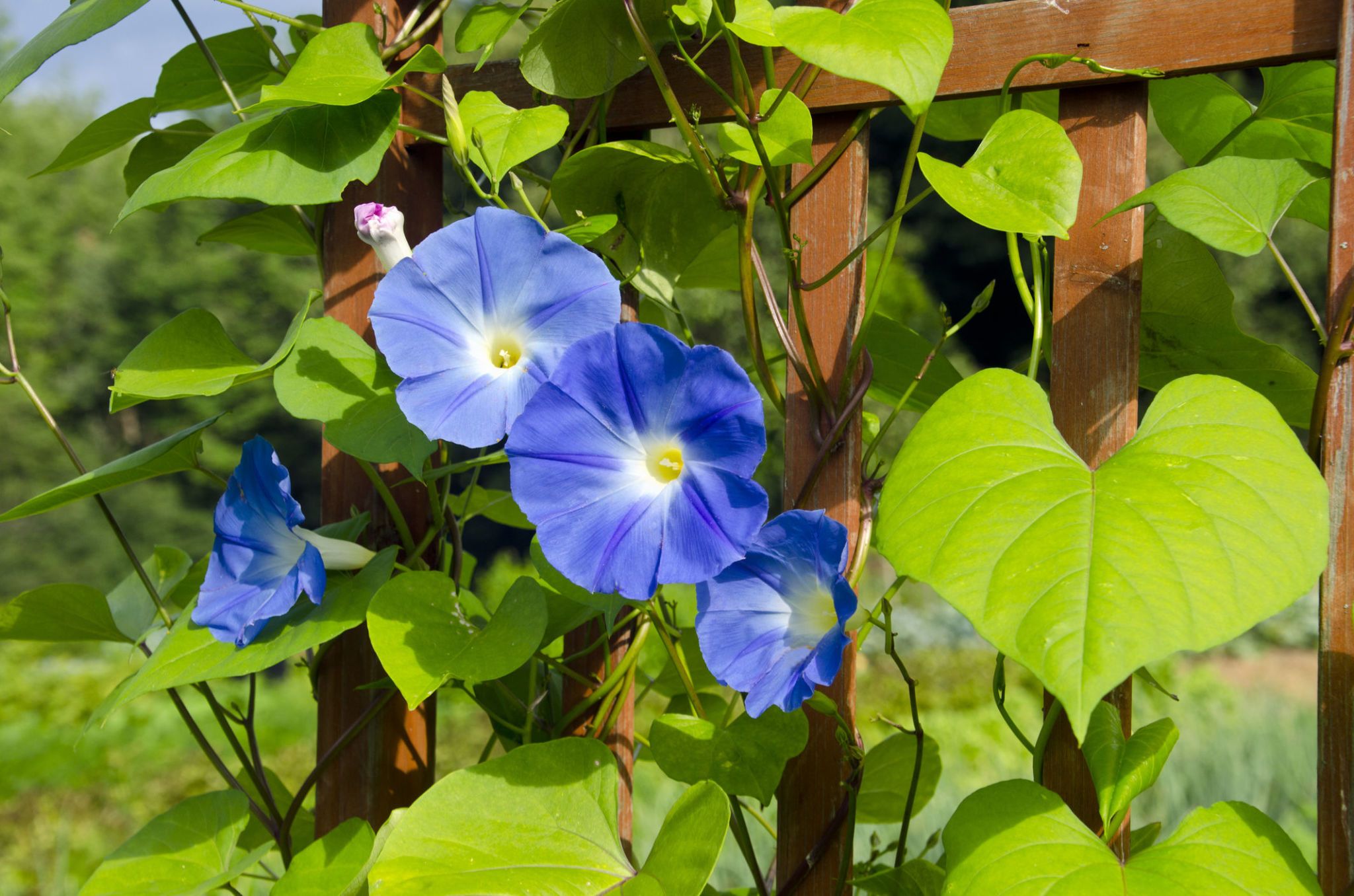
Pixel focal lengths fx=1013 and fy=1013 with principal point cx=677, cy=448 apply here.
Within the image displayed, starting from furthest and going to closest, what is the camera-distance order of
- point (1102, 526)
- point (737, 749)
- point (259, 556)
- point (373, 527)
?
point (373, 527), point (259, 556), point (737, 749), point (1102, 526)

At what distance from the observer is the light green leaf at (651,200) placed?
0.85 metres

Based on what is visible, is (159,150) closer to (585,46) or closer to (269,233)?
(269,233)

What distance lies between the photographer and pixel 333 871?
0.82 m

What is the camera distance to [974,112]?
0.95 meters

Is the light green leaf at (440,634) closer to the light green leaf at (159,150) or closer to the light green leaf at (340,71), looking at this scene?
the light green leaf at (340,71)

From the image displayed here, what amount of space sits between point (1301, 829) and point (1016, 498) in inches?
94.3

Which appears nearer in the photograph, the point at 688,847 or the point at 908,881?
the point at 688,847

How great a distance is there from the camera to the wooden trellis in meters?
0.69

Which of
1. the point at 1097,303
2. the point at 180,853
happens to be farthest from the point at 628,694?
the point at 1097,303

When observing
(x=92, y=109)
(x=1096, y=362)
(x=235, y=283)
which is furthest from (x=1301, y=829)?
(x=92, y=109)

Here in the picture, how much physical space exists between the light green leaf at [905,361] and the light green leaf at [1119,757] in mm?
315

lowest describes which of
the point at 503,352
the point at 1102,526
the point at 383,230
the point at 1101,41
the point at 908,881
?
the point at 908,881

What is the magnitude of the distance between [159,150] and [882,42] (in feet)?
2.81

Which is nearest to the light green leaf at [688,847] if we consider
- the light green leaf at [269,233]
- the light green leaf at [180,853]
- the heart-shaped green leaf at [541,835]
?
the heart-shaped green leaf at [541,835]
